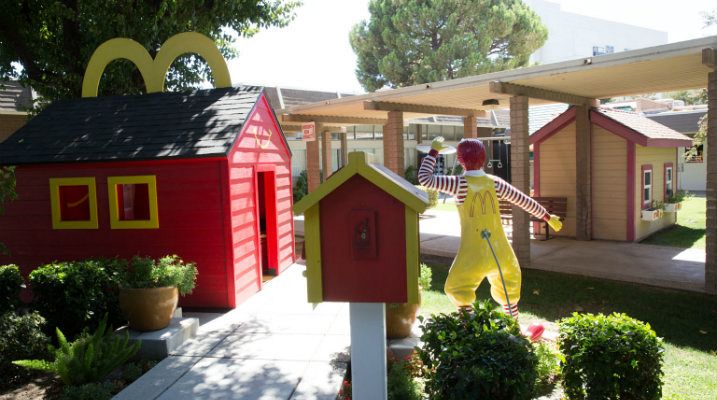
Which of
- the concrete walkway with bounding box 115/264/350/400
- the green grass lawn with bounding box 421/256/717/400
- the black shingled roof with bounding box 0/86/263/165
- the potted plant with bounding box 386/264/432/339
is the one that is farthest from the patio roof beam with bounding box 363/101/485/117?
the potted plant with bounding box 386/264/432/339

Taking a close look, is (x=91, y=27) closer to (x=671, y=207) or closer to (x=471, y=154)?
(x=471, y=154)

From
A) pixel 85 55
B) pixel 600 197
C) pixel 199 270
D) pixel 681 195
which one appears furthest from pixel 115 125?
pixel 681 195

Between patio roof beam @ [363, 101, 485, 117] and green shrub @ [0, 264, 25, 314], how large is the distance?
7291 mm

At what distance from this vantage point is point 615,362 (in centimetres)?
365

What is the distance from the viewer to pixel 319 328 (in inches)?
252

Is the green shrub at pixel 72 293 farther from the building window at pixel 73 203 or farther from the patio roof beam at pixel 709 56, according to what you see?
the patio roof beam at pixel 709 56

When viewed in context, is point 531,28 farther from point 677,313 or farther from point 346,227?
point 346,227

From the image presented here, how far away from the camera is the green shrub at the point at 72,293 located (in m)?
5.90

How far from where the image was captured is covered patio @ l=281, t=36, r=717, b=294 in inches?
287

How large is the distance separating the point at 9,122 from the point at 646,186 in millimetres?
18759

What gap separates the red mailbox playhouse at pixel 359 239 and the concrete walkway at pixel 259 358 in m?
1.80

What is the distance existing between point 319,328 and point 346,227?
3505 millimetres

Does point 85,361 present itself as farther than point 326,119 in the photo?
No

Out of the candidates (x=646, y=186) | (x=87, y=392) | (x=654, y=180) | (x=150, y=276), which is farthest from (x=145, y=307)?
(x=654, y=180)
